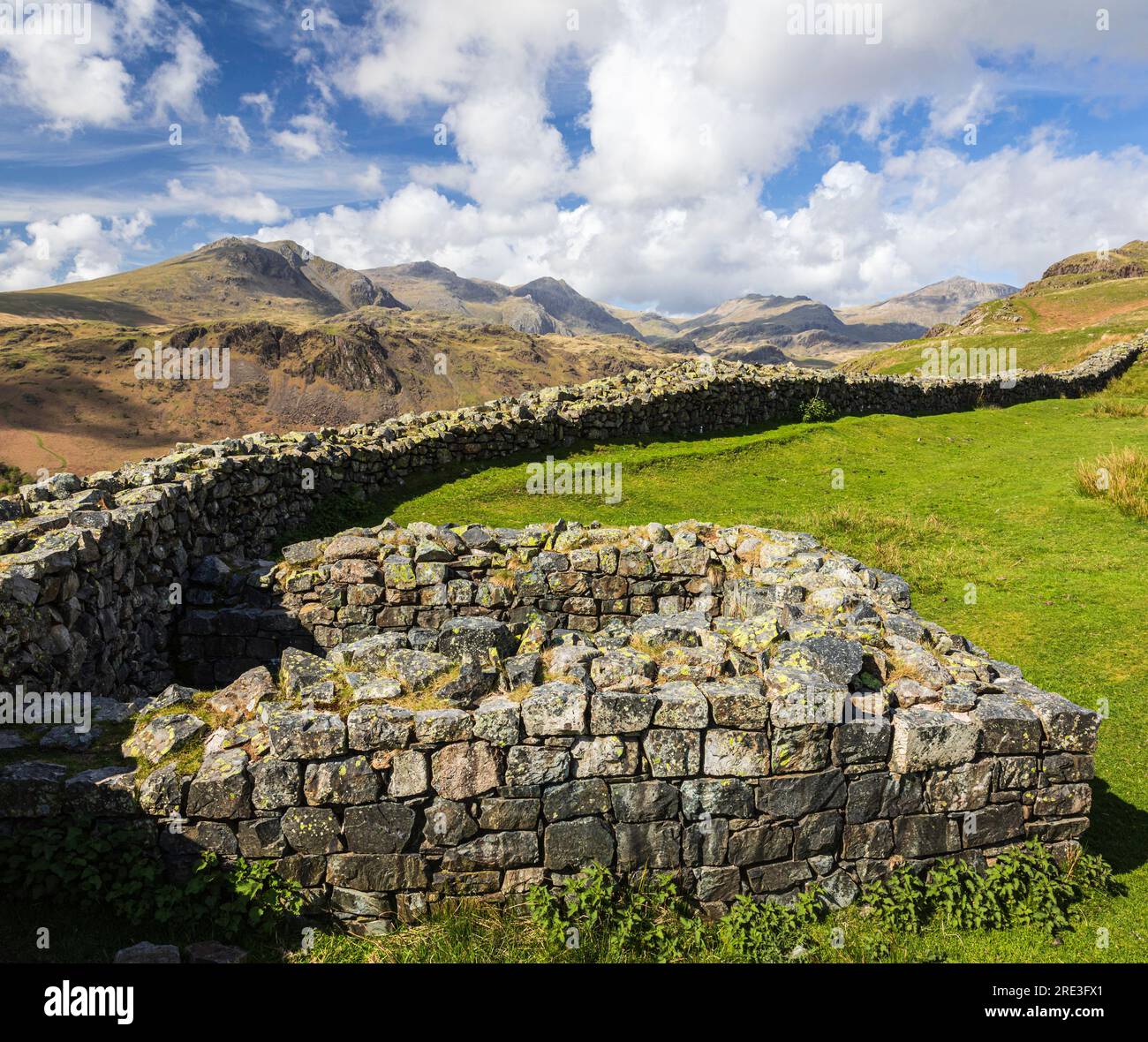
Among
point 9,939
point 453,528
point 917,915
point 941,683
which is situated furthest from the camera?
point 453,528

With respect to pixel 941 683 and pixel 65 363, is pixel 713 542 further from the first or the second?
pixel 65 363

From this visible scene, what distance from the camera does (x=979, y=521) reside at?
16312 mm

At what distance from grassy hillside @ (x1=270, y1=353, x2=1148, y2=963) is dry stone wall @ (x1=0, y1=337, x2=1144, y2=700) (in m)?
1.16

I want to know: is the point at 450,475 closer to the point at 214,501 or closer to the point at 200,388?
the point at 214,501

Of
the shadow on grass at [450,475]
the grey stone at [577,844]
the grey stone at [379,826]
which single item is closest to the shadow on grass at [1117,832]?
the grey stone at [577,844]

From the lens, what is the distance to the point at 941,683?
6.41 metres

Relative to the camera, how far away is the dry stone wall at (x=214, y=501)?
289 inches

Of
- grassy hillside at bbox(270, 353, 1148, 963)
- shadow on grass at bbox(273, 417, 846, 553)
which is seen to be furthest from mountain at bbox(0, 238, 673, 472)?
grassy hillside at bbox(270, 353, 1148, 963)

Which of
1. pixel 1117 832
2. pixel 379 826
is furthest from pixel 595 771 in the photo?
pixel 1117 832

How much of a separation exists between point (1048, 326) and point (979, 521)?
5705cm

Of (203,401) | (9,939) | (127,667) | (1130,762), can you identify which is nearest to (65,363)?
(203,401)

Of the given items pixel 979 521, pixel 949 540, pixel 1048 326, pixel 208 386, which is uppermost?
pixel 1048 326

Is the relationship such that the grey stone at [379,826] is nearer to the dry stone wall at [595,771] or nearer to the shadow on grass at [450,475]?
the dry stone wall at [595,771]

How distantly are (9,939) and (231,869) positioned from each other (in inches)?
57.3
